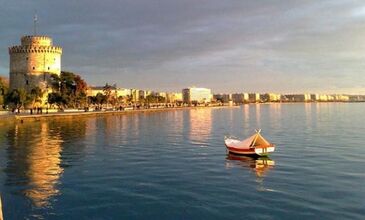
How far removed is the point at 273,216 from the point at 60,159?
1877 centimetres

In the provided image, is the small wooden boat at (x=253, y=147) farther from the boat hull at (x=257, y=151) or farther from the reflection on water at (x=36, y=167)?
the reflection on water at (x=36, y=167)

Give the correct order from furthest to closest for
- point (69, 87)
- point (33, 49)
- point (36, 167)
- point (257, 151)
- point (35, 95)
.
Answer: point (69, 87) < point (33, 49) < point (35, 95) < point (257, 151) < point (36, 167)

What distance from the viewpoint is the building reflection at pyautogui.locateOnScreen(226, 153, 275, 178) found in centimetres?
2543

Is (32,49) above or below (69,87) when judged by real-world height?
above

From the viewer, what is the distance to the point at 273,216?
15523 millimetres

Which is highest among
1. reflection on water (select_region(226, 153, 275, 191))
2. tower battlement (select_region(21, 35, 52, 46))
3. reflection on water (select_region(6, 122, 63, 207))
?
tower battlement (select_region(21, 35, 52, 46))

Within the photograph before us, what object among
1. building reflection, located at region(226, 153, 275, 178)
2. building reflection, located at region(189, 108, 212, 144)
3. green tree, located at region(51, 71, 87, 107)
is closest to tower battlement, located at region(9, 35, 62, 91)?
green tree, located at region(51, 71, 87, 107)

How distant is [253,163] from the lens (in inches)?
1115

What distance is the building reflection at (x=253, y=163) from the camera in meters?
25.4

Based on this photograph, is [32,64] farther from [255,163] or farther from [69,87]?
[255,163]

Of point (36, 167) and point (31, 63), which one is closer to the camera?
point (36, 167)

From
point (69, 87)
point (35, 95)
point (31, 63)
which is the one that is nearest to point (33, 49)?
point (31, 63)

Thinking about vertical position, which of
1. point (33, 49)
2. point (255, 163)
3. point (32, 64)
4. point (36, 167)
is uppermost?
point (33, 49)

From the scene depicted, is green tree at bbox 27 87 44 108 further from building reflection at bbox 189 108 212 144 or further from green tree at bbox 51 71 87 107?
building reflection at bbox 189 108 212 144
